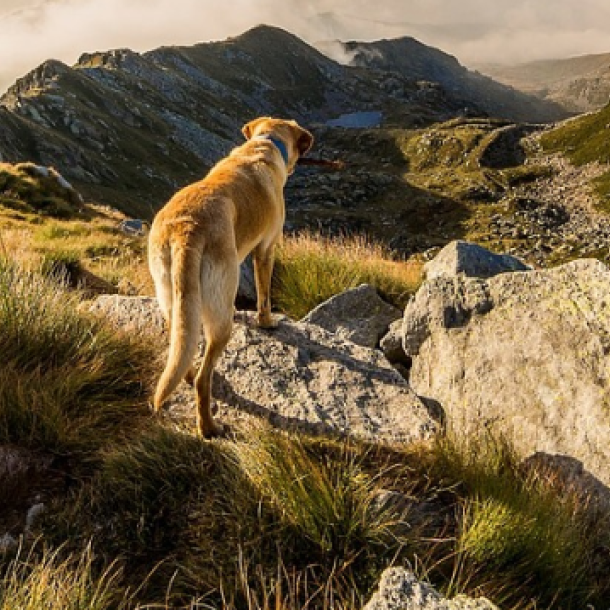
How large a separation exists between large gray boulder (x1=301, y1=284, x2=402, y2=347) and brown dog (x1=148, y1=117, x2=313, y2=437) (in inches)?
60.7

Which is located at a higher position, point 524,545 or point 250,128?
point 250,128

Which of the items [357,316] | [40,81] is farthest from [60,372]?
[40,81]

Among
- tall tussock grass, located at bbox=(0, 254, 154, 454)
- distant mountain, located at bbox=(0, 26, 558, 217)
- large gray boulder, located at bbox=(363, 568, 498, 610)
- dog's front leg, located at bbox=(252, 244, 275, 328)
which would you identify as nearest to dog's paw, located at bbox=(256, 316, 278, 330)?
dog's front leg, located at bbox=(252, 244, 275, 328)

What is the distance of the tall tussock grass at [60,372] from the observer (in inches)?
153

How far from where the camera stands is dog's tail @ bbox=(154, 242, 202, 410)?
3.54 metres

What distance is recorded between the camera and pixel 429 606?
228 cm

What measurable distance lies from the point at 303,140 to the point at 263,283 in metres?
2.22

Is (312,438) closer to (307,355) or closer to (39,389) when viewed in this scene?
(307,355)

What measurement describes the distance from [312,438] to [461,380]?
1523 mm

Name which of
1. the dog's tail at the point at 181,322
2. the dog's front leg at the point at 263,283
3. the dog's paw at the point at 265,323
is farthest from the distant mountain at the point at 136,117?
the dog's tail at the point at 181,322

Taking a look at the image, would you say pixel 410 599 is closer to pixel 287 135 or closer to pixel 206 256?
pixel 206 256

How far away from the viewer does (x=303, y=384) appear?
4957mm

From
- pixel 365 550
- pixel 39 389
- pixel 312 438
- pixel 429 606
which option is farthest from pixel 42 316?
pixel 429 606

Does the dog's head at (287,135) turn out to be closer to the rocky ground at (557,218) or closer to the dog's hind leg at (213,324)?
the dog's hind leg at (213,324)
